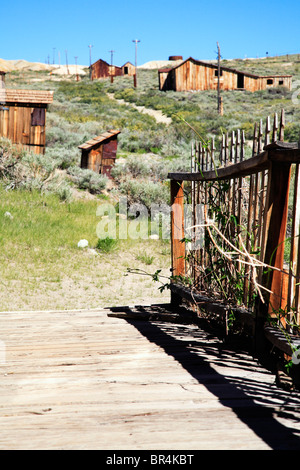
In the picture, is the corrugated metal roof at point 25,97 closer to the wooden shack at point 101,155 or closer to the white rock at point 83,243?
the wooden shack at point 101,155

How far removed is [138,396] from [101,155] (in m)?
14.7

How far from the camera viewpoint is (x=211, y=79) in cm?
4447

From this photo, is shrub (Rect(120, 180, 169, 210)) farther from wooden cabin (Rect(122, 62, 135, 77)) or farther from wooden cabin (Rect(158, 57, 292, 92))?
wooden cabin (Rect(122, 62, 135, 77))

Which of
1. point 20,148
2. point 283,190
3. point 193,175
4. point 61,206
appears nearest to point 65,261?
point 61,206

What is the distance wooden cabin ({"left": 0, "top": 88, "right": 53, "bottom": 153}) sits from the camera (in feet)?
54.1

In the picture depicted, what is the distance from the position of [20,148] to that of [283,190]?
1479cm

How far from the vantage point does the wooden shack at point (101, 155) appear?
16453 millimetres

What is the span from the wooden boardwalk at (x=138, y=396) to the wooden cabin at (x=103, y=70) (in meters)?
58.7

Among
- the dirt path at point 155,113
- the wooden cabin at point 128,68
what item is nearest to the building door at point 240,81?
the dirt path at point 155,113


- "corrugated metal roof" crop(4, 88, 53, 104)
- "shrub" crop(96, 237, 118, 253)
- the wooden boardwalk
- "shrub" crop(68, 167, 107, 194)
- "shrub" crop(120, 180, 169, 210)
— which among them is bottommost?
the wooden boardwalk

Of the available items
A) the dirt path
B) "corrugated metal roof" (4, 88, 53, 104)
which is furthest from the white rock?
the dirt path

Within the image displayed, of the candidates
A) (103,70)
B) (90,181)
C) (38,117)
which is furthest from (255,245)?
(103,70)

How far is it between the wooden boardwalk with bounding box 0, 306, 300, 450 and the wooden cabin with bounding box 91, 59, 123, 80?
5871cm
